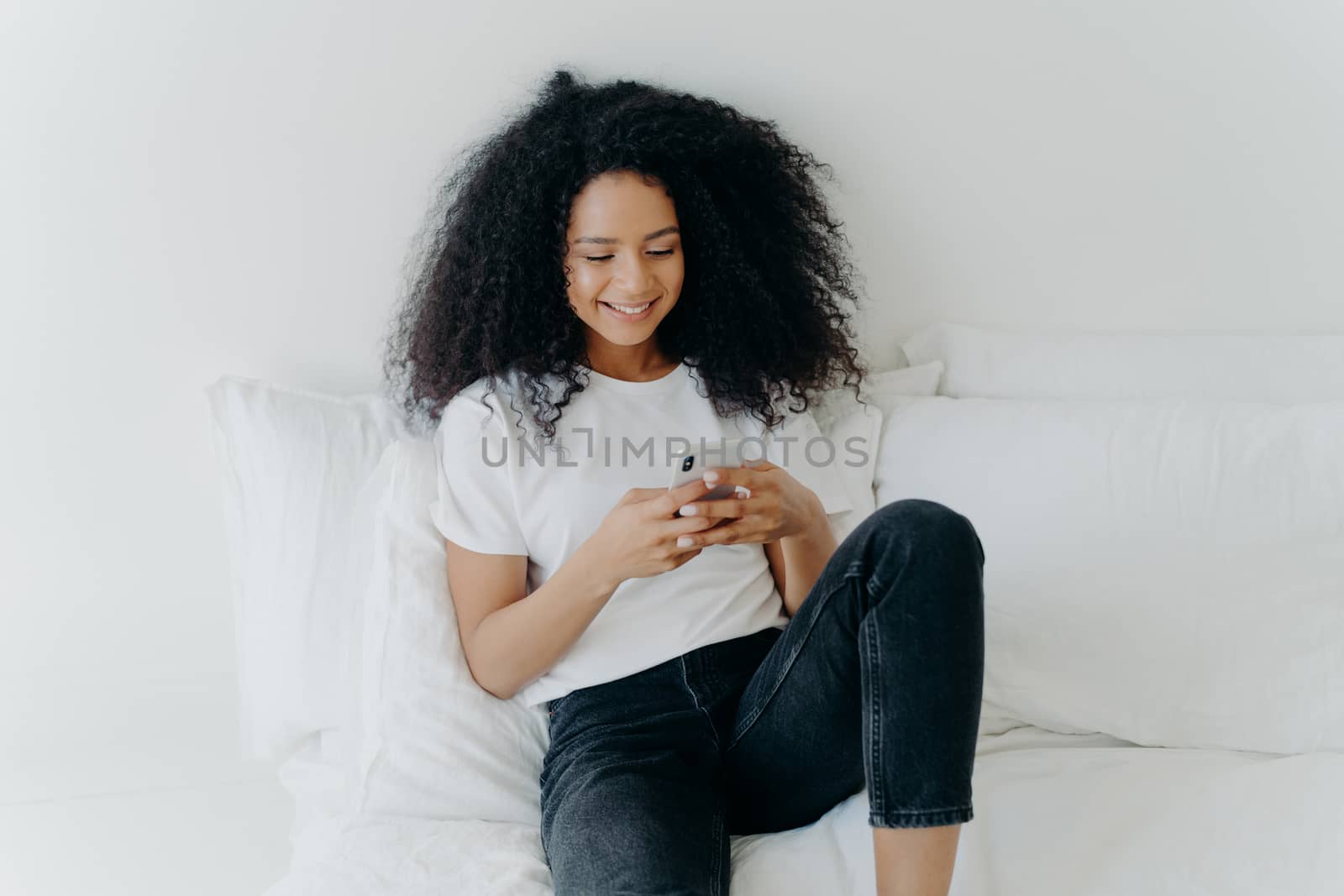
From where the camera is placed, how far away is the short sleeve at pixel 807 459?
137 centimetres

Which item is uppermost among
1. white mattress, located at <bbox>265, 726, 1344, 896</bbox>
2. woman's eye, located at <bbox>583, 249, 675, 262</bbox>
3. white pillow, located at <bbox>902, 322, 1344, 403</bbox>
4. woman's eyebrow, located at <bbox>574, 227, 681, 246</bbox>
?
woman's eyebrow, located at <bbox>574, 227, 681, 246</bbox>

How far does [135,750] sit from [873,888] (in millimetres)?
1110

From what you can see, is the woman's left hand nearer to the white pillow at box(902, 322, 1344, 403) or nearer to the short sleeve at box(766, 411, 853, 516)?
the short sleeve at box(766, 411, 853, 516)

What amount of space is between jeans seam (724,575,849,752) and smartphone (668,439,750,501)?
0.15 metres

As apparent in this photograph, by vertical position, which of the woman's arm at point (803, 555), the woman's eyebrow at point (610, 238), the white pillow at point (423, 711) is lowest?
the white pillow at point (423, 711)

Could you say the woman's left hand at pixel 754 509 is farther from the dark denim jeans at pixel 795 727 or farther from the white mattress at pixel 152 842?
the white mattress at pixel 152 842

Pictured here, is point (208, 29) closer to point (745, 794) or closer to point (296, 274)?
point (296, 274)

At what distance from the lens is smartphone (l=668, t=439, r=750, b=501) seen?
108 centimetres

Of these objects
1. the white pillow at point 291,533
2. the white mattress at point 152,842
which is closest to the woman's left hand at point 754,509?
the white pillow at point 291,533

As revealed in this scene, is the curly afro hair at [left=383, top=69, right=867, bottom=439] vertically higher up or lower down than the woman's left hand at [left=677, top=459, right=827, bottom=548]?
higher up

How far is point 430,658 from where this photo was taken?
123cm

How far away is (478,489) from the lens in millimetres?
1230

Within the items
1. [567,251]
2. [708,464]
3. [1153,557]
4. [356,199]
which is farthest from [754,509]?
[356,199]

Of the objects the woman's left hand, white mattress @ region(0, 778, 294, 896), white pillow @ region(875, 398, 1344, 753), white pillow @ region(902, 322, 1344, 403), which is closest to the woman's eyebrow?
the woman's left hand
